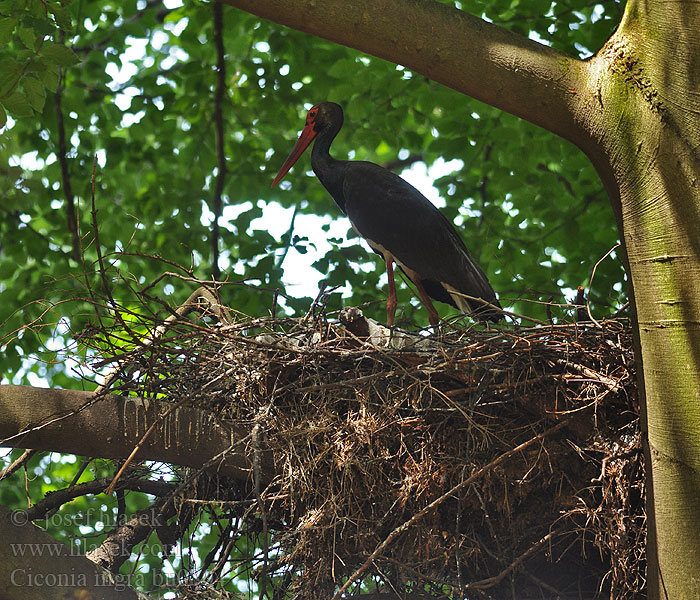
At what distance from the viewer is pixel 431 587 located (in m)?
2.81

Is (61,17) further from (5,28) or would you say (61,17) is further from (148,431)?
(148,431)

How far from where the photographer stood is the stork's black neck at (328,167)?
4.73 m

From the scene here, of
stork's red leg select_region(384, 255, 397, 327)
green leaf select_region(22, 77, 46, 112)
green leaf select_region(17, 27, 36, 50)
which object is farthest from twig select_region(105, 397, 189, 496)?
green leaf select_region(17, 27, 36, 50)

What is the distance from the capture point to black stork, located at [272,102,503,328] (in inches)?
165

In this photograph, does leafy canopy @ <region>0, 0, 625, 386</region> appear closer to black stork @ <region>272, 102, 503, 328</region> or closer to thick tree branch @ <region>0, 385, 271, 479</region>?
black stork @ <region>272, 102, 503, 328</region>

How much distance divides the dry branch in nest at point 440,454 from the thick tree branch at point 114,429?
0.08 m

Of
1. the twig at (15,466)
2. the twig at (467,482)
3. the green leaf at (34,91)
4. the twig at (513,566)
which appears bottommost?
the twig at (513,566)

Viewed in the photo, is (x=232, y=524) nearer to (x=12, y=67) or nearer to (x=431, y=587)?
(x=431, y=587)

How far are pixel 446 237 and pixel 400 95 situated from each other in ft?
7.24

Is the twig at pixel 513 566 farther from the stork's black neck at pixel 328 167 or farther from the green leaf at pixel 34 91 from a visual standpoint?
the green leaf at pixel 34 91

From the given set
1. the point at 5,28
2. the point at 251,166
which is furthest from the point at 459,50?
the point at 251,166

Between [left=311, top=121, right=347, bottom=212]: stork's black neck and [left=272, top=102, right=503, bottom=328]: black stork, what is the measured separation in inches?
3.1

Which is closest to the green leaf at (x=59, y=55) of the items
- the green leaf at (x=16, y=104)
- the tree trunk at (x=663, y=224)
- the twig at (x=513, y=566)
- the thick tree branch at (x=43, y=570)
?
the green leaf at (x=16, y=104)

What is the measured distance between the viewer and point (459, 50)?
2613 mm
